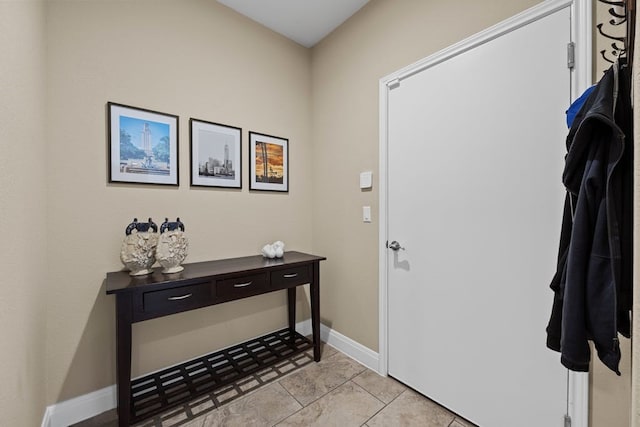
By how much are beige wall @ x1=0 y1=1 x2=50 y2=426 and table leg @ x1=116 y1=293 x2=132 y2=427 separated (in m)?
0.32

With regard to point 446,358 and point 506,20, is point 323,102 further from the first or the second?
point 446,358

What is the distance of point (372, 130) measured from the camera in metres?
2.11

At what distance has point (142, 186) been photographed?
182cm

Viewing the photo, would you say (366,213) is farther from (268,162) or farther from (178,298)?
(178,298)

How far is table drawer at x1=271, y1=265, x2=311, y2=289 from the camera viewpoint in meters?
1.98

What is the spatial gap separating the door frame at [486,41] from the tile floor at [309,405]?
10.0 inches

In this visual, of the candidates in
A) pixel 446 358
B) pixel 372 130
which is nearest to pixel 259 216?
pixel 372 130

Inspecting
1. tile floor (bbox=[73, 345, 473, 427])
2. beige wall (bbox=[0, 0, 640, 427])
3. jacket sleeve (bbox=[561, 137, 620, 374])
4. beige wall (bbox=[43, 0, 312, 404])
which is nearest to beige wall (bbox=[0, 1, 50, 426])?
beige wall (bbox=[0, 0, 640, 427])

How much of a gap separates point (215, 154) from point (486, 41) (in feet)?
6.21

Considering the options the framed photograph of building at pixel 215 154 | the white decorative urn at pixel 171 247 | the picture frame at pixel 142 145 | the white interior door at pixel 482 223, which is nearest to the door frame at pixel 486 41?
the white interior door at pixel 482 223

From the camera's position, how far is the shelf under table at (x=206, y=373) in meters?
1.67

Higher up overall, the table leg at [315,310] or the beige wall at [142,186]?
the beige wall at [142,186]

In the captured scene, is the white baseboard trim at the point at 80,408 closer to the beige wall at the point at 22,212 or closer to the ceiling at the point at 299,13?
the beige wall at the point at 22,212

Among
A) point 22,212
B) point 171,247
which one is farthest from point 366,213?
point 22,212
